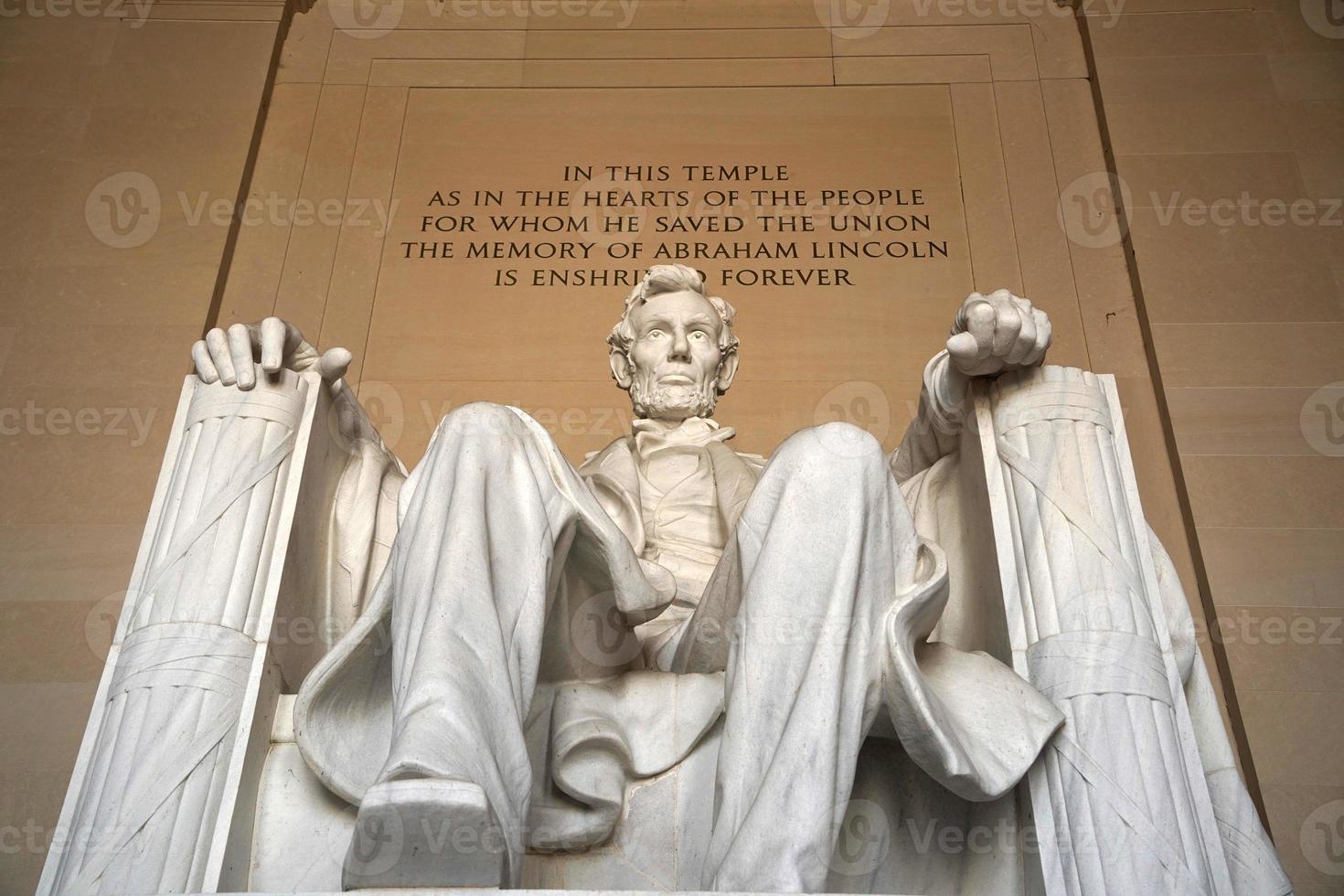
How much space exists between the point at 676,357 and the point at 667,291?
10.8 inches

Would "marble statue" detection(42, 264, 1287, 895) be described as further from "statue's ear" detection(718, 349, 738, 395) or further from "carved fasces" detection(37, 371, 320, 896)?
"statue's ear" detection(718, 349, 738, 395)

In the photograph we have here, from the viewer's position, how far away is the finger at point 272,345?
3840 mm

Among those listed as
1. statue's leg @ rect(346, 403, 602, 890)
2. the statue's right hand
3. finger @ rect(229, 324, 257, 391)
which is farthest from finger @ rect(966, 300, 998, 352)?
finger @ rect(229, 324, 257, 391)

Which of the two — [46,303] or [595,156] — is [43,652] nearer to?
[46,303]

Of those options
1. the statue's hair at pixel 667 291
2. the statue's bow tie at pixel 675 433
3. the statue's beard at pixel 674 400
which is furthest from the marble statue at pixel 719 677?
the statue's hair at pixel 667 291

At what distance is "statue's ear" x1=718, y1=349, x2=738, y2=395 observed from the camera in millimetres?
4988

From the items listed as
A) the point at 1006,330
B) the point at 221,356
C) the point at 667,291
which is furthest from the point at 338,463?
the point at 1006,330

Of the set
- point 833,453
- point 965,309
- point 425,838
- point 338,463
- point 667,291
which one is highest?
point 667,291

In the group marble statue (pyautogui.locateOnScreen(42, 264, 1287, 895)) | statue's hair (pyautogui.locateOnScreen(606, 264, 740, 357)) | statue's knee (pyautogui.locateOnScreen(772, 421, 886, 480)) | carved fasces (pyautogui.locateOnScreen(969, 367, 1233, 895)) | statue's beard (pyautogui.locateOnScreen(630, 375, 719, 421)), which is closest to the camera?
marble statue (pyautogui.locateOnScreen(42, 264, 1287, 895))

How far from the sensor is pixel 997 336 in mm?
3732

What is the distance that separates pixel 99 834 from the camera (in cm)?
308

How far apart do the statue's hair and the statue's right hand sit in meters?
1.23

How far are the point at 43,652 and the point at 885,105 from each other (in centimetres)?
450

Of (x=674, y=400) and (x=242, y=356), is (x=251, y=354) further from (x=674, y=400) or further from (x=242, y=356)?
(x=674, y=400)
